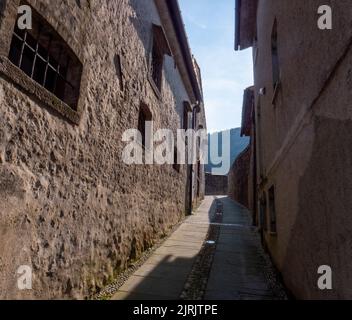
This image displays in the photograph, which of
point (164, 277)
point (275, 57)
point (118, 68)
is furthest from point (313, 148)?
point (275, 57)

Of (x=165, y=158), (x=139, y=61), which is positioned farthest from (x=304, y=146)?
(x=165, y=158)

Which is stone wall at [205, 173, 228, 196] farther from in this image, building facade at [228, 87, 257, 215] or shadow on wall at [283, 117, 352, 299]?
shadow on wall at [283, 117, 352, 299]

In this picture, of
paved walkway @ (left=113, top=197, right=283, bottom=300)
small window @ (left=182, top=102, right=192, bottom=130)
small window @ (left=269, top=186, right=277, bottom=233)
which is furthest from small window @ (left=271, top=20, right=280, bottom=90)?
small window @ (left=182, top=102, right=192, bottom=130)

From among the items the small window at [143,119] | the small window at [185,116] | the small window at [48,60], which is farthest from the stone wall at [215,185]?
the small window at [48,60]

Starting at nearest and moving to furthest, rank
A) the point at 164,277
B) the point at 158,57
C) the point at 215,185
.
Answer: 1. the point at 164,277
2. the point at 158,57
3. the point at 215,185

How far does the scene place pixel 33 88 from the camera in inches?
110

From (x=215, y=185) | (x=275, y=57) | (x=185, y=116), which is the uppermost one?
(x=185, y=116)

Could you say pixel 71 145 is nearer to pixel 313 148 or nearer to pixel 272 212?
pixel 313 148

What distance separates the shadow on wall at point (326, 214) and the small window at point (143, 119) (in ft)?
12.8

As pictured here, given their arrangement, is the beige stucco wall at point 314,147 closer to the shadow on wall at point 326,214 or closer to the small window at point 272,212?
the shadow on wall at point 326,214

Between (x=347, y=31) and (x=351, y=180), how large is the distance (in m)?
1.07

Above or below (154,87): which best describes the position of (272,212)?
below

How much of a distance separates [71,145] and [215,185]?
86.0ft

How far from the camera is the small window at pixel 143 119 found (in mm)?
6496
